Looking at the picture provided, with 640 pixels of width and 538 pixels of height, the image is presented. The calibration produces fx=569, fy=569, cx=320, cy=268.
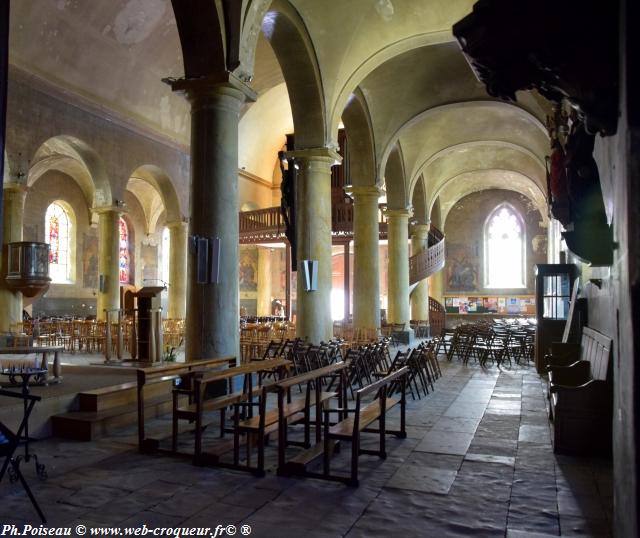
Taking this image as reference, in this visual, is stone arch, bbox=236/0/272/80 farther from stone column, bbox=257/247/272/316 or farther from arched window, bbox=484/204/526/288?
arched window, bbox=484/204/526/288

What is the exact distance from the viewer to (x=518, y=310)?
30.0 metres

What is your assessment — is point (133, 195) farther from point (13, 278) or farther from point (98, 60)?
point (13, 278)

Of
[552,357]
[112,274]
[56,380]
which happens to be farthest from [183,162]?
[552,357]

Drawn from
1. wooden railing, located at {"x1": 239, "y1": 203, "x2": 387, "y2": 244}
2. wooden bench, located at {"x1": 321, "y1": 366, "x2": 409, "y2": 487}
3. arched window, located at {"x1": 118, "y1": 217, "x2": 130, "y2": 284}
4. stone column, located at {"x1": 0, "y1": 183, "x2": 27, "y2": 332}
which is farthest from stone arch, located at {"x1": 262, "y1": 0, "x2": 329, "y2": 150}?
arched window, located at {"x1": 118, "y1": 217, "x2": 130, "y2": 284}

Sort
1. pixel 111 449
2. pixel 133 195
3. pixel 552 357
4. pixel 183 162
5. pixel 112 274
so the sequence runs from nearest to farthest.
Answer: pixel 111 449 < pixel 552 357 < pixel 112 274 < pixel 183 162 < pixel 133 195

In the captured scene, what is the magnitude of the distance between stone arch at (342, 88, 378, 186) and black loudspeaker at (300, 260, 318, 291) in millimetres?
4436

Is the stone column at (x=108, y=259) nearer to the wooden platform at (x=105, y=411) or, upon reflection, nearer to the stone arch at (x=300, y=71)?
the stone arch at (x=300, y=71)

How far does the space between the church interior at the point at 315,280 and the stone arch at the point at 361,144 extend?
59 mm

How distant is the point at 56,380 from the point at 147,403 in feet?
4.15

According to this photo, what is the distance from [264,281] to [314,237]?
18.5m

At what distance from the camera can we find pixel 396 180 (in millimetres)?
18781

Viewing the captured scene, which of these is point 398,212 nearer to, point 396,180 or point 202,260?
point 396,180

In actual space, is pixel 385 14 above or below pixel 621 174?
above

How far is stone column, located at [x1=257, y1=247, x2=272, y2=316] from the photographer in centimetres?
2947
